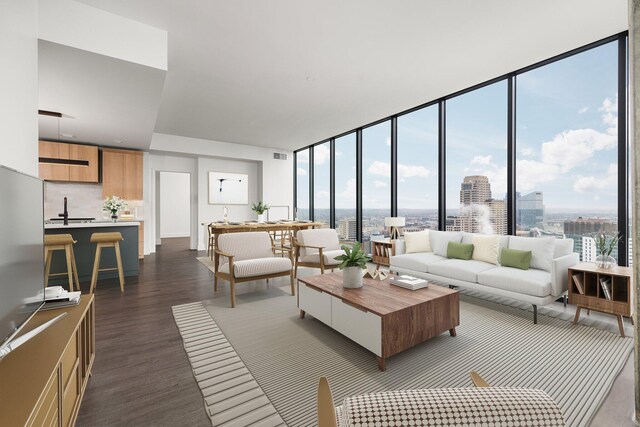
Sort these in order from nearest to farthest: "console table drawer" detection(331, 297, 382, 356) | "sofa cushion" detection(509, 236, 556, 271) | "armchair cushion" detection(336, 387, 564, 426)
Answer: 1. "armchair cushion" detection(336, 387, 564, 426)
2. "console table drawer" detection(331, 297, 382, 356)
3. "sofa cushion" detection(509, 236, 556, 271)

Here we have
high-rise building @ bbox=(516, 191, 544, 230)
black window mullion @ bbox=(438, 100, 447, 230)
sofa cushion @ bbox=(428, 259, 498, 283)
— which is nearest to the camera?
sofa cushion @ bbox=(428, 259, 498, 283)

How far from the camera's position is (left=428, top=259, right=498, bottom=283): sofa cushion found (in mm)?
3389

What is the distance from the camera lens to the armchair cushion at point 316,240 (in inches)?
179

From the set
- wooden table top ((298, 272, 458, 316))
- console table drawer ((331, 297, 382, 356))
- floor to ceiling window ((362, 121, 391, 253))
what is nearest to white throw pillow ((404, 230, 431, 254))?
floor to ceiling window ((362, 121, 391, 253))

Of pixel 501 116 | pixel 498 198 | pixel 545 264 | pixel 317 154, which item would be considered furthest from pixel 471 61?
pixel 317 154

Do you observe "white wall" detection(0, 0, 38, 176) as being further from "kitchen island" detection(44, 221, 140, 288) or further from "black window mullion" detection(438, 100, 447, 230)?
"black window mullion" detection(438, 100, 447, 230)

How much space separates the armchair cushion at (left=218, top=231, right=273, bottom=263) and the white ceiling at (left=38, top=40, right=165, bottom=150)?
2.09m

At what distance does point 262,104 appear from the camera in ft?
17.4

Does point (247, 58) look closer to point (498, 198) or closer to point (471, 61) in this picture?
point (471, 61)

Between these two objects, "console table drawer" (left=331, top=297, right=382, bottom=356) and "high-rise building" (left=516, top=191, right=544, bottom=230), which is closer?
"console table drawer" (left=331, top=297, right=382, bottom=356)

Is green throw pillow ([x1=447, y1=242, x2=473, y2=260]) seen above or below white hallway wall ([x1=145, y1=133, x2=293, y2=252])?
below

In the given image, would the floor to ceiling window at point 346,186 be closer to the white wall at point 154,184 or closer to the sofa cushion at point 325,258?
the sofa cushion at point 325,258

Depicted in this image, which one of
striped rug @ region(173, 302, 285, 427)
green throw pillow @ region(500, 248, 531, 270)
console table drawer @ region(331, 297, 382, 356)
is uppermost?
green throw pillow @ region(500, 248, 531, 270)

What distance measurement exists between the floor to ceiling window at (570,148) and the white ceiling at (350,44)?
322 mm
